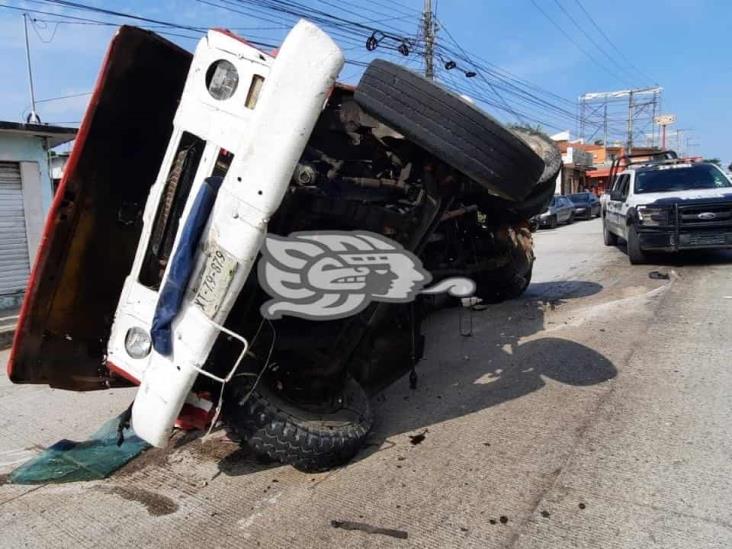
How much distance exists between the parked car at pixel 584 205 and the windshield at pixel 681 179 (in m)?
16.3

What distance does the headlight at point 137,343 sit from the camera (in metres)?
2.60

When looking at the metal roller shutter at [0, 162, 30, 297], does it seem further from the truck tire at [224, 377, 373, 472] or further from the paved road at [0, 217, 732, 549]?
the truck tire at [224, 377, 373, 472]

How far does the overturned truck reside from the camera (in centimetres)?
225

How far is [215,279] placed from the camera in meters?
2.29

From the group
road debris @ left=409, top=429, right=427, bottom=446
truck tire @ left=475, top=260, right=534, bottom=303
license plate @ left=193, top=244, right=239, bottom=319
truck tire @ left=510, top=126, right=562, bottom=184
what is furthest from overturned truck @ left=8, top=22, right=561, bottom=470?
truck tire @ left=475, top=260, right=534, bottom=303

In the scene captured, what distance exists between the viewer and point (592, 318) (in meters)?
5.48

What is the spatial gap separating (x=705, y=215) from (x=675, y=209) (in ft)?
1.40

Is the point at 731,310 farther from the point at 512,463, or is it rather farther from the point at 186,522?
the point at 186,522

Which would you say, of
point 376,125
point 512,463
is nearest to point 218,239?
point 376,125

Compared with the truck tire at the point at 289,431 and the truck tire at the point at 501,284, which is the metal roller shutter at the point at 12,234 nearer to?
the truck tire at the point at 501,284

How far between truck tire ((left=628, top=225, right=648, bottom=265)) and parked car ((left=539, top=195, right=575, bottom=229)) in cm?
1209

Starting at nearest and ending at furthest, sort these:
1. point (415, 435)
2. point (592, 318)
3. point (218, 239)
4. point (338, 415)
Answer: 1. point (218, 239)
2. point (338, 415)
3. point (415, 435)
4. point (592, 318)

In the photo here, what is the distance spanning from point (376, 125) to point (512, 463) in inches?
75.9
